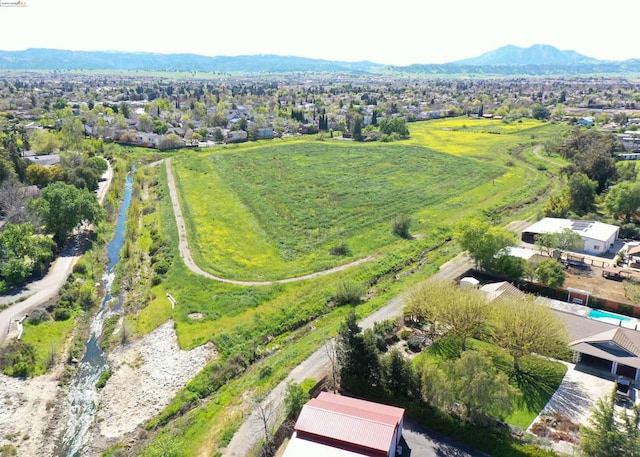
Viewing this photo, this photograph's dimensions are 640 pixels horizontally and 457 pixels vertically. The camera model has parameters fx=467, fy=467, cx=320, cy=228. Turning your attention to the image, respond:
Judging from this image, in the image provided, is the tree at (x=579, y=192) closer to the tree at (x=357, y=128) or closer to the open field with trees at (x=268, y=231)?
the open field with trees at (x=268, y=231)

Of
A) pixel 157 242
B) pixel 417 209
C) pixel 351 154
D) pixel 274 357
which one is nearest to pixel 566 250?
pixel 417 209

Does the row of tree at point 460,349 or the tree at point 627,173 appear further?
the tree at point 627,173

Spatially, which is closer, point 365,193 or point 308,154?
point 365,193

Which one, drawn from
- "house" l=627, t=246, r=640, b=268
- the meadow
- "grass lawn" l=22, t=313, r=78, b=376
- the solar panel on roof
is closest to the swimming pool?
"house" l=627, t=246, r=640, b=268

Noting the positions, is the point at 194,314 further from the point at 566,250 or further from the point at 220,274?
the point at 566,250

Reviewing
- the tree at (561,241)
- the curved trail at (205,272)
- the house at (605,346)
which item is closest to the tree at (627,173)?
the tree at (561,241)

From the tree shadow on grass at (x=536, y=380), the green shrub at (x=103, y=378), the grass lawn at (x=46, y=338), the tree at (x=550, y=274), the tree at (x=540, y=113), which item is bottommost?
the green shrub at (x=103, y=378)
